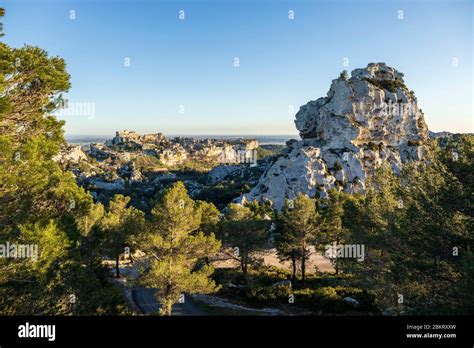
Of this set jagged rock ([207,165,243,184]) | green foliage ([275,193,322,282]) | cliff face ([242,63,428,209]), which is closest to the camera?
green foliage ([275,193,322,282])

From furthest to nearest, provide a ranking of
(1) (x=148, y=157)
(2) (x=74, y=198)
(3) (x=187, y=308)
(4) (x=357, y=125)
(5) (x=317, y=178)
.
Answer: (1) (x=148, y=157) < (4) (x=357, y=125) < (5) (x=317, y=178) < (3) (x=187, y=308) < (2) (x=74, y=198)

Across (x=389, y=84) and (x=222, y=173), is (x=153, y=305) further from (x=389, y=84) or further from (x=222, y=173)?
(x=222, y=173)

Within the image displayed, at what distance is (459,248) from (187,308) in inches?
822

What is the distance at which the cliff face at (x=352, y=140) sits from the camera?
214 feet

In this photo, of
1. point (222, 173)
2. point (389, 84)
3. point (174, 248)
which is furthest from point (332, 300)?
point (222, 173)

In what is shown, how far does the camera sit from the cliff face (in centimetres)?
6538

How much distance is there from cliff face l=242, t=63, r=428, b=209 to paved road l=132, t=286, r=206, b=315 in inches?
1429

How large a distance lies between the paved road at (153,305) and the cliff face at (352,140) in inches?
1429

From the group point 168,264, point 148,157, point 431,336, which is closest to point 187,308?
point 168,264

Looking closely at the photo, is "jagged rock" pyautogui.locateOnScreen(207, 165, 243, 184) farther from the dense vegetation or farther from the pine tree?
the dense vegetation

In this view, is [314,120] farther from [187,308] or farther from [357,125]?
[187,308]

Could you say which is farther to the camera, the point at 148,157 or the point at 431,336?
the point at 148,157

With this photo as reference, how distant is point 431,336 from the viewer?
493 cm

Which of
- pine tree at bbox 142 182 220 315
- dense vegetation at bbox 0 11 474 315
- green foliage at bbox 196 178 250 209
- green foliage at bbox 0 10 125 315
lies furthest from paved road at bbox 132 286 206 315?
green foliage at bbox 196 178 250 209
